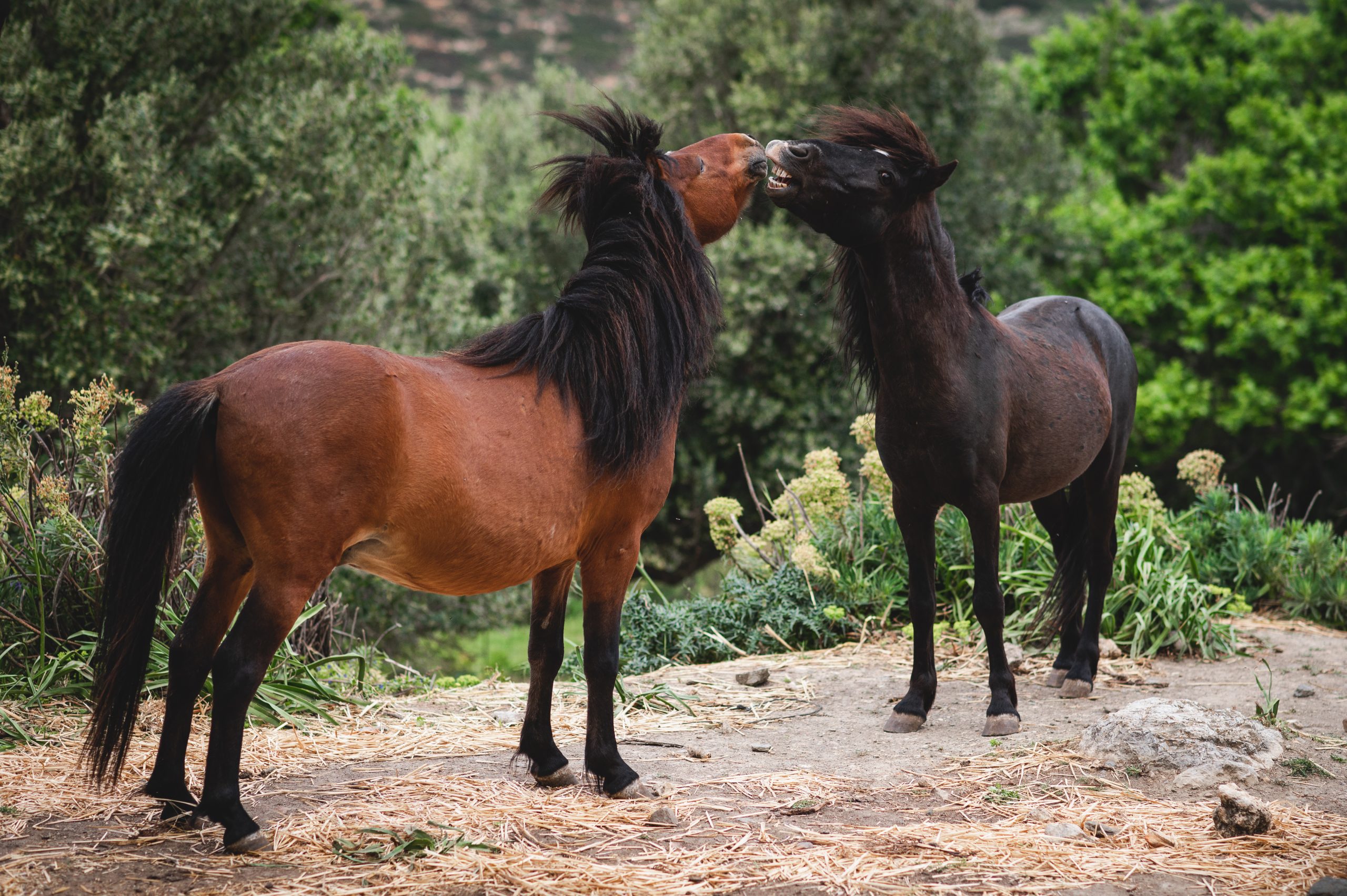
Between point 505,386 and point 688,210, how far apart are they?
1.07 m

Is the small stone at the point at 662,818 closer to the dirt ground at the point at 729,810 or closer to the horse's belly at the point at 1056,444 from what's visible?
the dirt ground at the point at 729,810

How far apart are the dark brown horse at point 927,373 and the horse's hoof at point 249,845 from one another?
2.65m

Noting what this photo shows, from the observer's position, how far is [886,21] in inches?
546

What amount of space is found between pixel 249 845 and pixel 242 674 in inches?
18.7

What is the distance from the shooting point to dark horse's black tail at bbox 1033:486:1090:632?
17.2 feet

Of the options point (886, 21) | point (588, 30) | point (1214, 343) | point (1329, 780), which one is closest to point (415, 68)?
point (588, 30)

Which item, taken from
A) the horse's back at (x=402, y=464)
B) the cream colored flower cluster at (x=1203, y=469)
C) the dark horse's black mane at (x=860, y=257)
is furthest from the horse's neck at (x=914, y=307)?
the cream colored flower cluster at (x=1203, y=469)

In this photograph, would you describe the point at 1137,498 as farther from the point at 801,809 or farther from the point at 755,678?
the point at 801,809

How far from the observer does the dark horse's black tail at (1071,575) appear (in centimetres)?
525

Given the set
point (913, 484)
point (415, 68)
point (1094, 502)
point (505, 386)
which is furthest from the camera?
point (415, 68)

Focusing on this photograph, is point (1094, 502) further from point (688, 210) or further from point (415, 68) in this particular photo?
point (415, 68)

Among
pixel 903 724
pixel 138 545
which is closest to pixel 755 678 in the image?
pixel 903 724

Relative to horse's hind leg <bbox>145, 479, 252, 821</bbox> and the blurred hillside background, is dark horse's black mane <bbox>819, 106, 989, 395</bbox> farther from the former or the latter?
the blurred hillside background

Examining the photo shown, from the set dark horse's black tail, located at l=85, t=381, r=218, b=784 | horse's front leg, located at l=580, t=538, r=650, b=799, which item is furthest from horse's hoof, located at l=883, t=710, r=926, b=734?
dark horse's black tail, located at l=85, t=381, r=218, b=784
